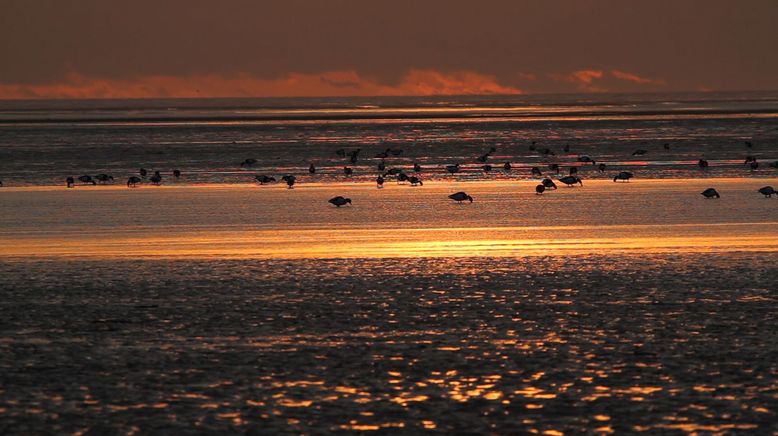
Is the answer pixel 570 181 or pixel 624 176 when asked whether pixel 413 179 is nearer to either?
pixel 570 181

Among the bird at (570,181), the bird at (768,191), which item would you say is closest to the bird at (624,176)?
the bird at (570,181)

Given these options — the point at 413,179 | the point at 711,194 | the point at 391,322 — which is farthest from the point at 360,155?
the point at 391,322

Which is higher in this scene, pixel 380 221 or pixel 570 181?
pixel 570 181

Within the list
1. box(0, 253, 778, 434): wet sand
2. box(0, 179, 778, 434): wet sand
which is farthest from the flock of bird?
box(0, 253, 778, 434): wet sand

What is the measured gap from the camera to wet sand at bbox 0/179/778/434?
13.6 m

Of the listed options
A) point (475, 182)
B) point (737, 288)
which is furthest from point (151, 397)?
point (475, 182)

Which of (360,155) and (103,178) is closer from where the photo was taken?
(103,178)

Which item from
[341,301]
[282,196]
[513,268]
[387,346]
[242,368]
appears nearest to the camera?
[242,368]

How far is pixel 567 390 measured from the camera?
1444 cm

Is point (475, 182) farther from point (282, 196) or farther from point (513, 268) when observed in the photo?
point (513, 268)

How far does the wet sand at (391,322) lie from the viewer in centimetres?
1362

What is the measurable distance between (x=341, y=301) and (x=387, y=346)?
3890mm

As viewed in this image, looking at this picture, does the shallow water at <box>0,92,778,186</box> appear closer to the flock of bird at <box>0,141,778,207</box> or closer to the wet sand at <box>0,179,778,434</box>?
the flock of bird at <box>0,141,778,207</box>

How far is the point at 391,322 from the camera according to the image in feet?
62.1
